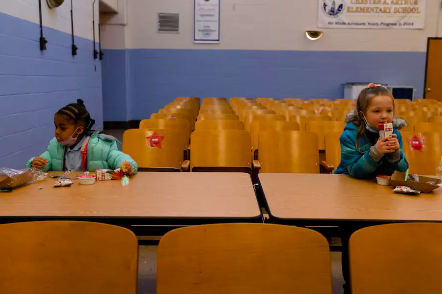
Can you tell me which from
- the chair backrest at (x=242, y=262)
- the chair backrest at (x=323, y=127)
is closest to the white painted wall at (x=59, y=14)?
the chair backrest at (x=323, y=127)

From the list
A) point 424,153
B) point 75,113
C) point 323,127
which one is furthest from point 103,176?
point 323,127

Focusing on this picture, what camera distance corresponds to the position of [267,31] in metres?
10.5

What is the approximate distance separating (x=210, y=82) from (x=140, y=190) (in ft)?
29.7

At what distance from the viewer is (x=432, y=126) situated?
3.79 meters

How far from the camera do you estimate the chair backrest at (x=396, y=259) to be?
1206 mm

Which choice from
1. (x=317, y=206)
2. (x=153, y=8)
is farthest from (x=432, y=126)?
(x=153, y=8)

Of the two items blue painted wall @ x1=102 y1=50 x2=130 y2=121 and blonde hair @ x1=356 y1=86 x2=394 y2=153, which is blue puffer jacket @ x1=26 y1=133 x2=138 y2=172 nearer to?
blonde hair @ x1=356 y1=86 x2=394 y2=153

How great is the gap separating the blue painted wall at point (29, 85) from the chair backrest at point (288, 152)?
116 inches

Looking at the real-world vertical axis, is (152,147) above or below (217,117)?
below

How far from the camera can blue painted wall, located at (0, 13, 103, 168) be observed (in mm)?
4488

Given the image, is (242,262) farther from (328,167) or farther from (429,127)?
(429,127)

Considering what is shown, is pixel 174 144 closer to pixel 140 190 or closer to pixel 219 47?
pixel 140 190

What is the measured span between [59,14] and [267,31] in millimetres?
5832

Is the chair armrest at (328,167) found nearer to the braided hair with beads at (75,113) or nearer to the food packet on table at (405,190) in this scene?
the food packet on table at (405,190)
